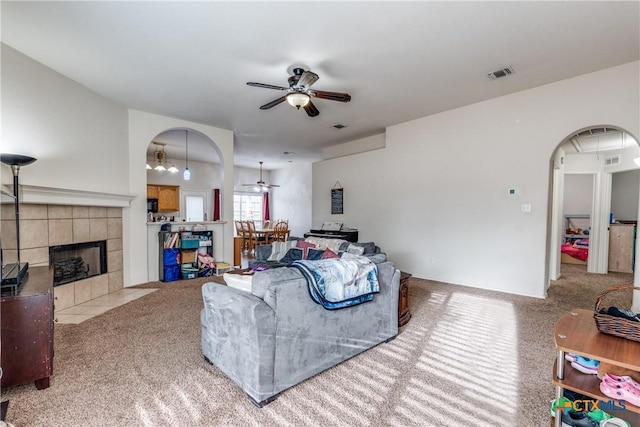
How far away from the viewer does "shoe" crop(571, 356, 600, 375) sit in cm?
148

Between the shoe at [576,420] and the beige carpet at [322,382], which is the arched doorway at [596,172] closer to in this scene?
the beige carpet at [322,382]

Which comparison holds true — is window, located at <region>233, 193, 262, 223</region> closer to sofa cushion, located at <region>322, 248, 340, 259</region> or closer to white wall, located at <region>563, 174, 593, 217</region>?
sofa cushion, located at <region>322, 248, 340, 259</region>

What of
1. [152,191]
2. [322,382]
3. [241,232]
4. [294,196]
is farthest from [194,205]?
[322,382]

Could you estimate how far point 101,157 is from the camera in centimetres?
407

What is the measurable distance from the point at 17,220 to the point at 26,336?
64.2 inches

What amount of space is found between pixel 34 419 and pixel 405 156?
5268 millimetres

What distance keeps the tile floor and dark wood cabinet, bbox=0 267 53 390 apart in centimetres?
145

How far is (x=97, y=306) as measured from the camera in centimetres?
362

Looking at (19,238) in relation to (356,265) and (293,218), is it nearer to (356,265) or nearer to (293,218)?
(356,265)

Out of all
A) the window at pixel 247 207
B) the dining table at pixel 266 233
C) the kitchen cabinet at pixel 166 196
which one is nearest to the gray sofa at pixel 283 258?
the dining table at pixel 266 233

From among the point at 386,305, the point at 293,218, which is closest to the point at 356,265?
the point at 386,305

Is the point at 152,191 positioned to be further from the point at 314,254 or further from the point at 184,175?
Answer: the point at 314,254

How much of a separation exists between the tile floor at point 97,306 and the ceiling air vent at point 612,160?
8.31m

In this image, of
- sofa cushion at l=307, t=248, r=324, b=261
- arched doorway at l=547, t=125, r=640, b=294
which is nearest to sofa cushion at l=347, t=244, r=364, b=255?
sofa cushion at l=307, t=248, r=324, b=261
